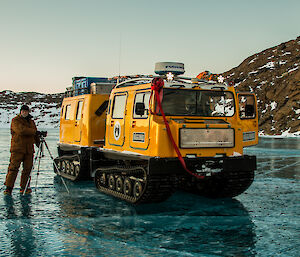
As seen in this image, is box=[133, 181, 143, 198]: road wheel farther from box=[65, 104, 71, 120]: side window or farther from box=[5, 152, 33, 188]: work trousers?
box=[65, 104, 71, 120]: side window

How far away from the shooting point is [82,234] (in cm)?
657

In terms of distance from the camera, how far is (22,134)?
32.5 feet

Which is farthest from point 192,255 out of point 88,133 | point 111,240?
point 88,133

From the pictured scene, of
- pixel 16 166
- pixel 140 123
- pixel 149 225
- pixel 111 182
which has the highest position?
pixel 140 123

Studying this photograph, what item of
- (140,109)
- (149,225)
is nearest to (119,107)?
(140,109)

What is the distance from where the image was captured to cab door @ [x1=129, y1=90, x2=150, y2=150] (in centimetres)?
859

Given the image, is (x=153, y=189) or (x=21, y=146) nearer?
(x=153, y=189)

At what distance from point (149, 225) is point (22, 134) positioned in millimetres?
4242

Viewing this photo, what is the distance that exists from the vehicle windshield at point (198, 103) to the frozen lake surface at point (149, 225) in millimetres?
1961

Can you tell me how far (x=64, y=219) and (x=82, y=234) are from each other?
1.09 m

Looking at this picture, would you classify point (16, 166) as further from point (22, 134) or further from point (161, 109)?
point (161, 109)

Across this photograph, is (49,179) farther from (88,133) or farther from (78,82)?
(78,82)

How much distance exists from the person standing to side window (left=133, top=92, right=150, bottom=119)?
258cm

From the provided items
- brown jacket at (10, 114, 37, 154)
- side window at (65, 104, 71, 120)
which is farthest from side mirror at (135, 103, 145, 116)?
side window at (65, 104, 71, 120)
